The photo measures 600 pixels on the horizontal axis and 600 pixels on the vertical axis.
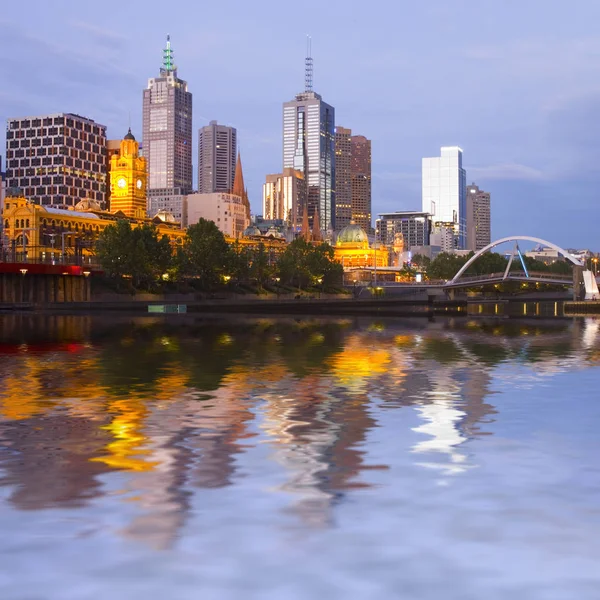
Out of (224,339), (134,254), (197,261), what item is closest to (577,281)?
(197,261)

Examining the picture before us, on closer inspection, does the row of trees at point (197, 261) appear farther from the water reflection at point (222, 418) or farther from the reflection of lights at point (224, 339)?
the water reflection at point (222, 418)

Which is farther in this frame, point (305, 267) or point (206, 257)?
point (305, 267)

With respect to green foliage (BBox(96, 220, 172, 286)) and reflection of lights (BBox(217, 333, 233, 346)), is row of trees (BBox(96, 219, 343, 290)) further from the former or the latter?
Answer: reflection of lights (BBox(217, 333, 233, 346))

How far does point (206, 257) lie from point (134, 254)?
1665 centimetres

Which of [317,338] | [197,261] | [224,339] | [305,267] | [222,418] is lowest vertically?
[317,338]

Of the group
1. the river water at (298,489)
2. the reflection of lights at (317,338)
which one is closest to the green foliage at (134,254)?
the reflection of lights at (317,338)

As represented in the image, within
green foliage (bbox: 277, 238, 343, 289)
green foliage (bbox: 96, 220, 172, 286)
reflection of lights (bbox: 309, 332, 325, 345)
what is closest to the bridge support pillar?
green foliage (bbox: 277, 238, 343, 289)

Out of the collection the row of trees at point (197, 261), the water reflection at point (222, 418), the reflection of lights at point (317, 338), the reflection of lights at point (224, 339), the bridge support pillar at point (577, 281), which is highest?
the row of trees at point (197, 261)

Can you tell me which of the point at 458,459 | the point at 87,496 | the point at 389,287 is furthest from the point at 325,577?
the point at 389,287

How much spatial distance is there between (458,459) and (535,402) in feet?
27.2

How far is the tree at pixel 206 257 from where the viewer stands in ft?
471

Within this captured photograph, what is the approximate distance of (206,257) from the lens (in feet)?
472

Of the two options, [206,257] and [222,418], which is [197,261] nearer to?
[206,257]

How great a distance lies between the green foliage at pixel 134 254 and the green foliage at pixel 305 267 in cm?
3522
